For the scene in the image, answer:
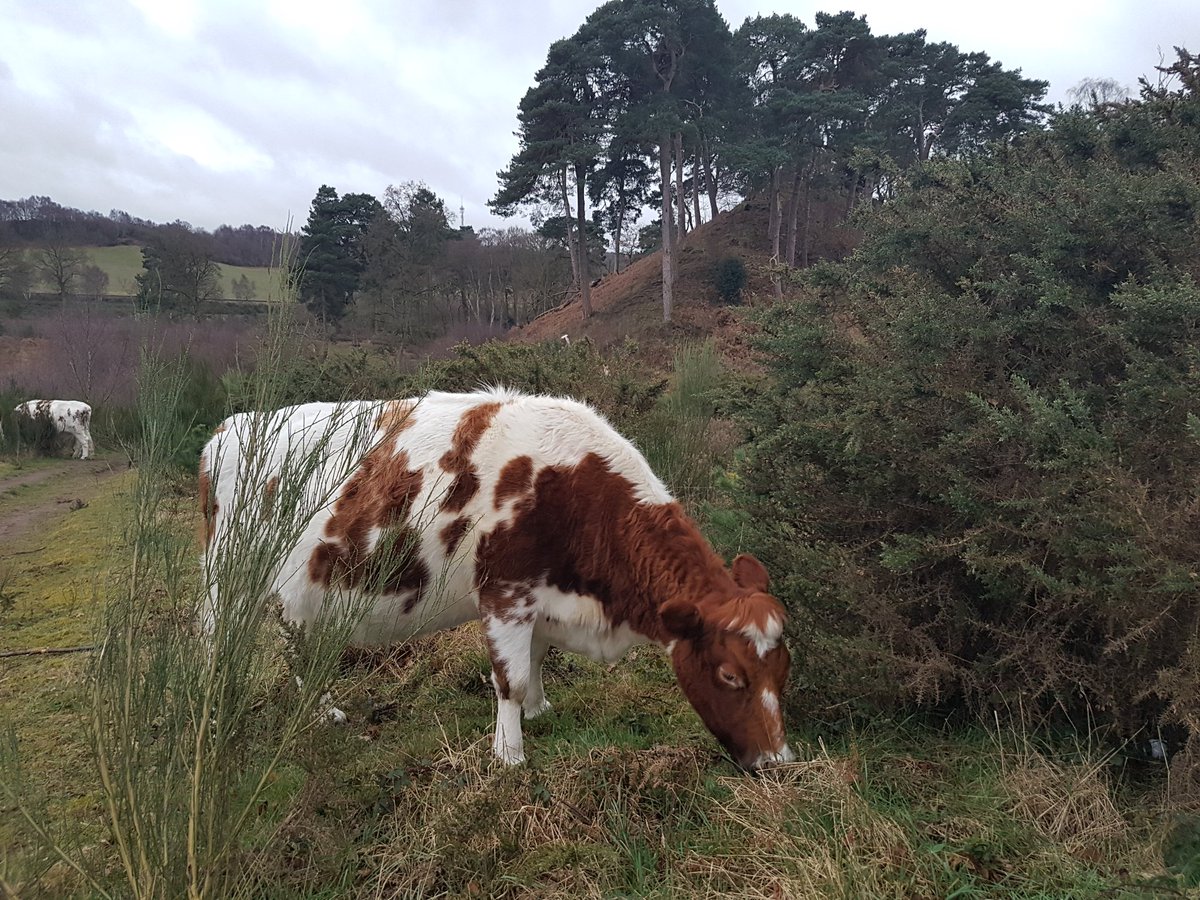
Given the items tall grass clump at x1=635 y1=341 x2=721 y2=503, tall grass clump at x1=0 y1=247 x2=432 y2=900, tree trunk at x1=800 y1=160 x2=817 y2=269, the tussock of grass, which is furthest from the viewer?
tree trunk at x1=800 y1=160 x2=817 y2=269

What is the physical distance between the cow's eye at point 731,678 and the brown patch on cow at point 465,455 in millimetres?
1530

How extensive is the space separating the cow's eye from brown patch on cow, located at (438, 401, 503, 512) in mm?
1530

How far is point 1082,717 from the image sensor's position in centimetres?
329

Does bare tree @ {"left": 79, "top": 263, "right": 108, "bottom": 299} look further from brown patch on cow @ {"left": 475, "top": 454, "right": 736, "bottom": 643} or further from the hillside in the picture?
brown patch on cow @ {"left": 475, "top": 454, "right": 736, "bottom": 643}

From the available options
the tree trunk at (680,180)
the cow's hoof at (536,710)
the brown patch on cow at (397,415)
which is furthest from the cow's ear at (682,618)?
the tree trunk at (680,180)

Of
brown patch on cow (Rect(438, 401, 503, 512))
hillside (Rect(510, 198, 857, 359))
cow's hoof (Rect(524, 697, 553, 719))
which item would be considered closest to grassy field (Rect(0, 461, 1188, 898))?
cow's hoof (Rect(524, 697, 553, 719))

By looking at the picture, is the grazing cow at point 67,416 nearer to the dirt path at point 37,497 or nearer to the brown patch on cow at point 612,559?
the dirt path at point 37,497

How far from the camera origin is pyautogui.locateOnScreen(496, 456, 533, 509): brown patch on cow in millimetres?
3509

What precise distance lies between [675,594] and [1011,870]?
1.63 m

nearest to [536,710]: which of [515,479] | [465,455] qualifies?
[515,479]

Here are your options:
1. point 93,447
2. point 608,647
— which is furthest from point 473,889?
point 93,447

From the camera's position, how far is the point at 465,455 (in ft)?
11.9

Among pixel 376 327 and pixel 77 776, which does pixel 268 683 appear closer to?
pixel 77 776

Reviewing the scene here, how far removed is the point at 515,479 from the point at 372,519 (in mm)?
815
